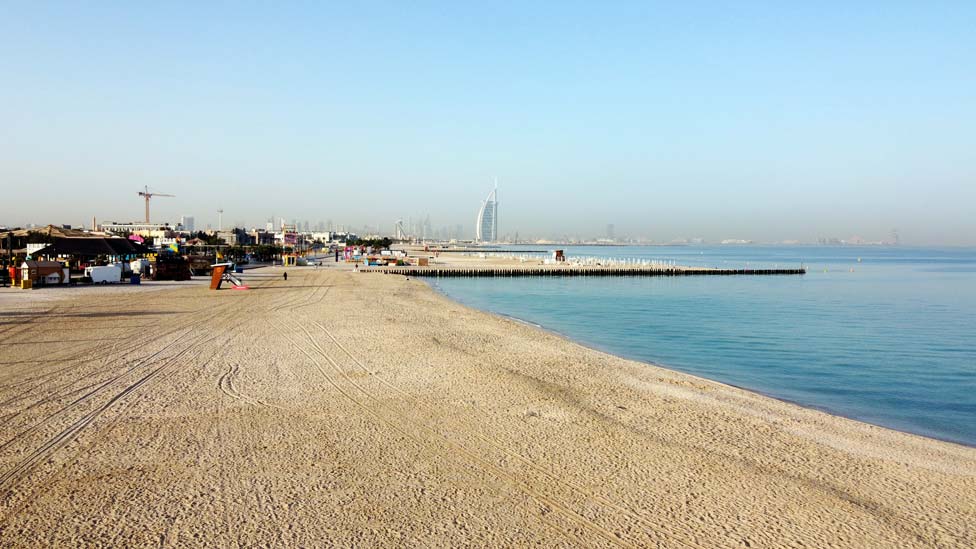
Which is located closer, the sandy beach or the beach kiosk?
the sandy beach

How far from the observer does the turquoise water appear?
11.9 metres

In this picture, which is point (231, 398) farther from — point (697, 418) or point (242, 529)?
point (697, 418)

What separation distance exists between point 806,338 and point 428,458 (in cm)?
1757

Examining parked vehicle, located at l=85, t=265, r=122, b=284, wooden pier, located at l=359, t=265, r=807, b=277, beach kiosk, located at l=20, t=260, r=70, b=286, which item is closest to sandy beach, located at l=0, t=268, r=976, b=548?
beach kiosk, located at l=20, t=260, r=70, b=286

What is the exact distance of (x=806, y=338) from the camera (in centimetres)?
2034

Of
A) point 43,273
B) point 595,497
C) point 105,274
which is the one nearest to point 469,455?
point 595,497

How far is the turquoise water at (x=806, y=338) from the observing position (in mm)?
11883

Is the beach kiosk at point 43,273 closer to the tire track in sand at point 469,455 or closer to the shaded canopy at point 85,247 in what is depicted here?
the shaded canopy at point 85,247

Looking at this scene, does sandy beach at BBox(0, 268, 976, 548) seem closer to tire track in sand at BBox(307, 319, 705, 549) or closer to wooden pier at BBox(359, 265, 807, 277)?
tire track in sand at BBox(307, 319, 705, 549)

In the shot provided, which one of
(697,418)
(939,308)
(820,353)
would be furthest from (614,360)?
(939,308)

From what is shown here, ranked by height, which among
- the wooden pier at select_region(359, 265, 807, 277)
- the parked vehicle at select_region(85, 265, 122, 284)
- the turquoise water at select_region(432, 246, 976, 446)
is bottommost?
the turquoise water at select_region(432, 246, 976, 446)

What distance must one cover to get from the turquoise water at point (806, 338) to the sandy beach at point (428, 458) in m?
2.39

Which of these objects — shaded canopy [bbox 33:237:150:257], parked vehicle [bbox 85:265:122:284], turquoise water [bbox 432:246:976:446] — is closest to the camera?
turquoise water [bbox 432:246:976:446]

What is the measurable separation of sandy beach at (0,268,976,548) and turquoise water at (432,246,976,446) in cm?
239
